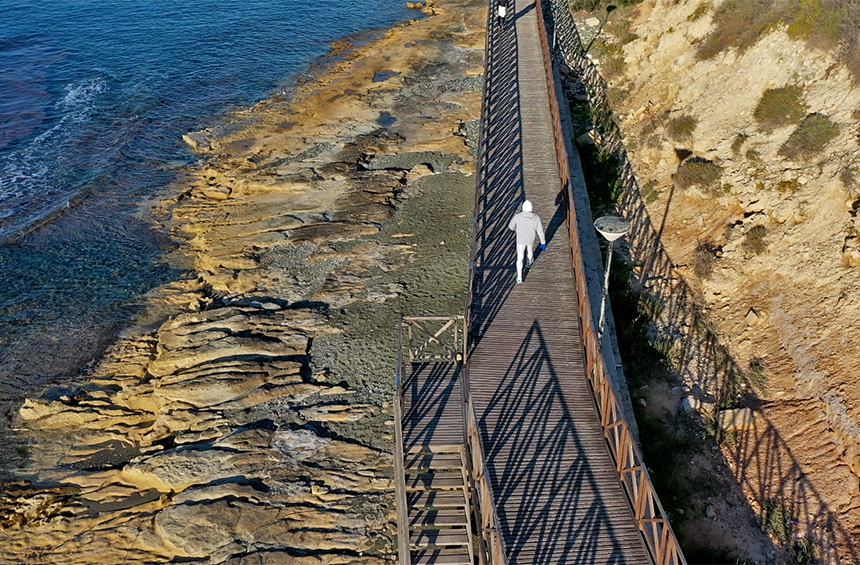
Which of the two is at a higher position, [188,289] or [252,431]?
[188,289]

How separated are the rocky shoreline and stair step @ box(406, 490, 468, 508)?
168 cm

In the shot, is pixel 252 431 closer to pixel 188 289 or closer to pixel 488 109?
pixel 188 289

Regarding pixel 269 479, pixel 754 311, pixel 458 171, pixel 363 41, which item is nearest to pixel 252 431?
pixel 269 479

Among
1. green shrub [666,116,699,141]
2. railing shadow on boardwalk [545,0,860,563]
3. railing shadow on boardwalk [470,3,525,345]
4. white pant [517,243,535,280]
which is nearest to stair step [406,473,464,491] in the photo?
railing shadow on boardwalk [470,3,525,345]

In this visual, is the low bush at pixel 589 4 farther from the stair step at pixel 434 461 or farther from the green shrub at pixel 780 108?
the stair step at pixel 434 461

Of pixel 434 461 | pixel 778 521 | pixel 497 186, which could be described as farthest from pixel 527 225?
pixel 778 521

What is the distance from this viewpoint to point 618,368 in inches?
506

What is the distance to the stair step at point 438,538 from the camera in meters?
10.1

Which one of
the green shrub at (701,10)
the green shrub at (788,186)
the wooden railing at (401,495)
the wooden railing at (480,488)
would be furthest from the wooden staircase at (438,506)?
the green shrub at (701,10)

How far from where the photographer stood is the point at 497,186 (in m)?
15.6

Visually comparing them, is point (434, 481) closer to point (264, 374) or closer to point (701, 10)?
point (264, 374)

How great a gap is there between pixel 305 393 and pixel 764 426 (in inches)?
371

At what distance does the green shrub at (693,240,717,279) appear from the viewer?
15386 millimetres

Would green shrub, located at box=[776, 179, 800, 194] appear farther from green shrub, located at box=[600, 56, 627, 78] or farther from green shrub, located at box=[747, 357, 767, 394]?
green shrub, located at box=[600, 56, 627, 78]
